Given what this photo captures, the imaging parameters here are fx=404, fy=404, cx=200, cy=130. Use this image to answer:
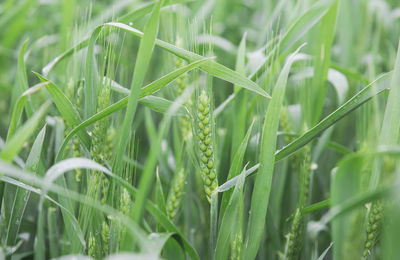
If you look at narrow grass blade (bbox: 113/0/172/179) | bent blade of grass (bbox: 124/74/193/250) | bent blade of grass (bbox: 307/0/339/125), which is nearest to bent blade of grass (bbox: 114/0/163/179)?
narrow grass blade (bbox: 113/0/172/179)

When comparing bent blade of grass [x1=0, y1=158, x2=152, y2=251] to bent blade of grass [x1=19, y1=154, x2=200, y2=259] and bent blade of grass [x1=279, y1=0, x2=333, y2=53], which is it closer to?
bent blade of grass [x1=19, y1=154, x2=200, y2=259]

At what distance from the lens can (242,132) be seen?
2.58 feet

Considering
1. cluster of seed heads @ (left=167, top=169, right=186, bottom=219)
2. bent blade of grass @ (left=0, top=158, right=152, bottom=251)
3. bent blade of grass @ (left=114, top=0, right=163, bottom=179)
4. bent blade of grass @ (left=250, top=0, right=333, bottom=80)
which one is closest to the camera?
bent blade of grass @ (left=0, top=158, right=152, bottom=251)

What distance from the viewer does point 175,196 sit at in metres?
0.77

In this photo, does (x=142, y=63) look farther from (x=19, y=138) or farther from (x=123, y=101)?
(x=19, y=138)

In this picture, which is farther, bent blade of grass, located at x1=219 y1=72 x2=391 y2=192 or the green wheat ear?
the green wheat ear

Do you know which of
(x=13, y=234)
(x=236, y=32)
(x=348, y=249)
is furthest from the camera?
(x=236, y=32)

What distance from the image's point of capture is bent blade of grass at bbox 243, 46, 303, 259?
2.04 feet

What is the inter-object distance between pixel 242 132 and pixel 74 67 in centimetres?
37

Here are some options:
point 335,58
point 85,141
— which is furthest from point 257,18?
point 85,141

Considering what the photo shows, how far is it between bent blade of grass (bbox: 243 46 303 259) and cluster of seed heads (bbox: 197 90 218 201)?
7cm

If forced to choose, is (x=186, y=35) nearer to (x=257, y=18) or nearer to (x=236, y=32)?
(x=236, y=32)

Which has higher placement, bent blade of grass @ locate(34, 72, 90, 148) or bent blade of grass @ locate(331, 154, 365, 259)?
bent blade of grass @ locate(34, 72, 90, 148)

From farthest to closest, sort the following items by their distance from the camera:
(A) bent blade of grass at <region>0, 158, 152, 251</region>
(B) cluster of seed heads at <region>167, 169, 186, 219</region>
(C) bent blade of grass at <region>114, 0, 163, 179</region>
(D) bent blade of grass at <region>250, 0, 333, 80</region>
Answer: (D) bent blade of grass at <region>250, 0, 333, 80</region> < (B) cluster of seed heads at <region>167, 169, 186, 219</region> < (C) bent blade of grass at <region>114, 0, 163, 179</region> < (A) bent blade of grass at <region>0, 158, 152, 251</region>
